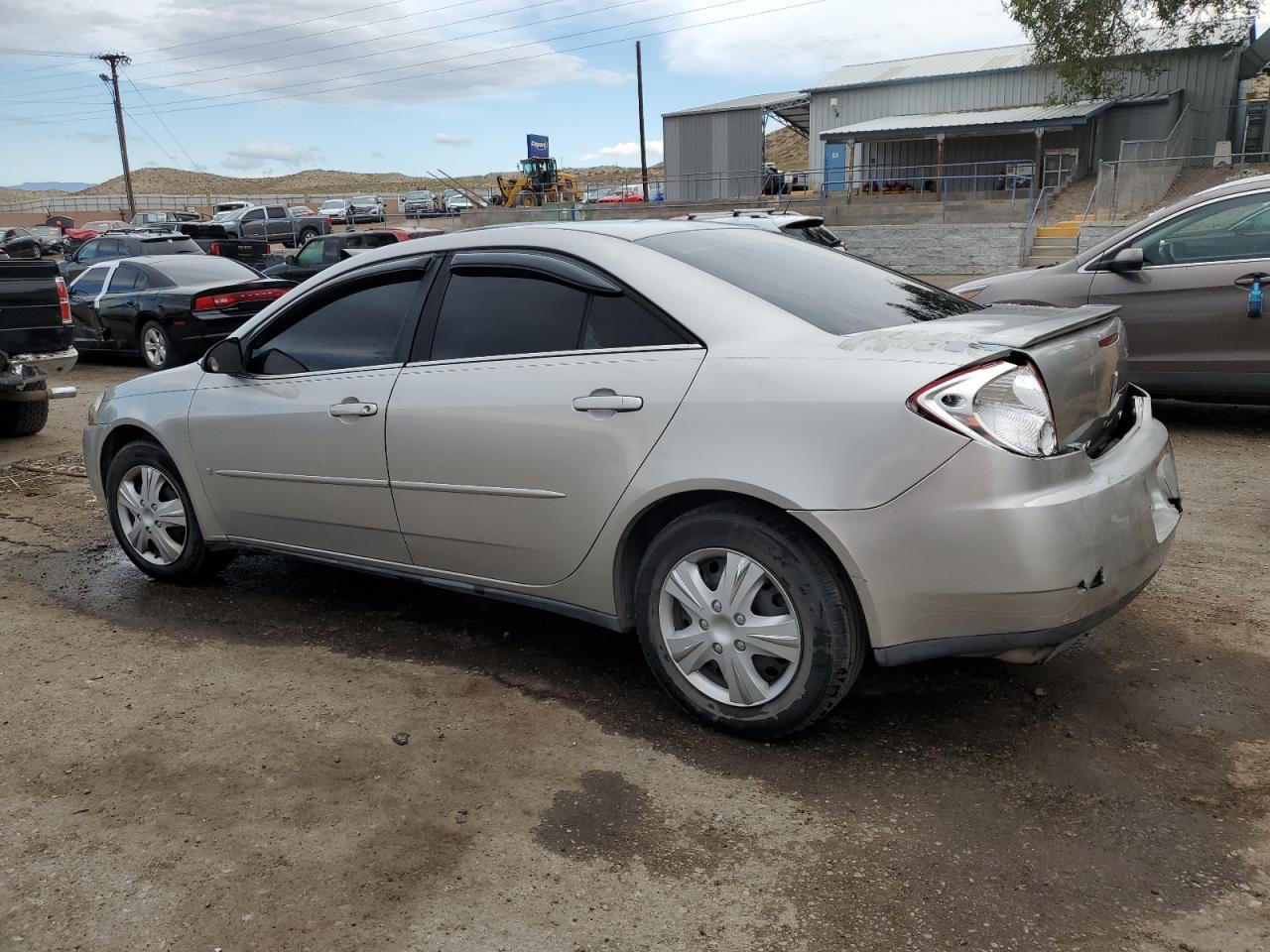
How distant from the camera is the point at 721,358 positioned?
314 cm

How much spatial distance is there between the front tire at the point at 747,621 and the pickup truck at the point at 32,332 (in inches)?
272

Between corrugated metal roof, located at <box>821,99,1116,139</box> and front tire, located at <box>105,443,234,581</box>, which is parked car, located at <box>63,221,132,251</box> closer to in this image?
corrugated metal roof, located at <box>821,99,1116,139</box>

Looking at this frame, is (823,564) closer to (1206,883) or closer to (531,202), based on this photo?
(1206,883)

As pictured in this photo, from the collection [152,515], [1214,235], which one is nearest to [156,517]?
[152,515]

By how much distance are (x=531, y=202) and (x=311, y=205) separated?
36.2 metres

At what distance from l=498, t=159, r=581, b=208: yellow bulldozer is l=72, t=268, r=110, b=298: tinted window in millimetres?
31965

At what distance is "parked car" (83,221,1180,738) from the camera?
9.21 ft

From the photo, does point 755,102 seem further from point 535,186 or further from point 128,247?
point 128,247

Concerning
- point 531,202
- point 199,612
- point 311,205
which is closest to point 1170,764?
point 199,612

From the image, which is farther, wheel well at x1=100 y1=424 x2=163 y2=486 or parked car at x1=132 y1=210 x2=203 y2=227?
parked car at x1=132 y1=210 x2=203 y2=227

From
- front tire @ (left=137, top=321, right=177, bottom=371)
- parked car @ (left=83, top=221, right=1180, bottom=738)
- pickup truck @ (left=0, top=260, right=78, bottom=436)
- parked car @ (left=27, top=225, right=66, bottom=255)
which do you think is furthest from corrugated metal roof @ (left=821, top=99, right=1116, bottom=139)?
parked car @ (left=83, top=221, right=1180, bottom=738)

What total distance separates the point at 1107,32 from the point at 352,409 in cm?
3664

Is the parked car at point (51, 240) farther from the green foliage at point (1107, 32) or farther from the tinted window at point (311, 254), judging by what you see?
the green foliage at point (1107, 32)

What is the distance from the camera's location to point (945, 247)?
80.2 ft
